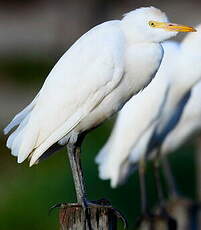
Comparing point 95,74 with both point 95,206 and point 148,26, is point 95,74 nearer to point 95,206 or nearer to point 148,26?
point 148,26

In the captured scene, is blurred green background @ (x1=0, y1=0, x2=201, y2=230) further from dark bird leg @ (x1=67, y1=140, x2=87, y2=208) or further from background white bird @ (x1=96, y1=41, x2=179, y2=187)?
dark bird leg @ (x1=67, y1=140, x2=87, y2=208)

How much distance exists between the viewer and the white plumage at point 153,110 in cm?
754

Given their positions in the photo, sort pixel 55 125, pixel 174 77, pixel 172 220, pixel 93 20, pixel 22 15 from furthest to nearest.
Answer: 1. pixel 22 15
2. pixel 93 20
3. pixel 174 77
4. pixel 172 220
5. pixel 55 125

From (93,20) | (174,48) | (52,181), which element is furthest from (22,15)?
(174,48)

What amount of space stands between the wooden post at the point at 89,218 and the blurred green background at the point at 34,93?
399 centimetres

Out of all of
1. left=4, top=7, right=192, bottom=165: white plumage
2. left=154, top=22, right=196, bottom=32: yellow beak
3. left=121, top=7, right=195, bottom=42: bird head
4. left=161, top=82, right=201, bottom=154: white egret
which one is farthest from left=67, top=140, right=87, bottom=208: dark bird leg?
left=161, top=82, right=201, bottom=154: white egret

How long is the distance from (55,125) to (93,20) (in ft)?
52.5

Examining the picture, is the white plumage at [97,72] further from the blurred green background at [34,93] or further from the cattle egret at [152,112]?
the blurred green background at [34,93]

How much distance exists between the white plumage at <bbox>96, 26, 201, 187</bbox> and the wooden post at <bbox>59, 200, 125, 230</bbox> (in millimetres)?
2920

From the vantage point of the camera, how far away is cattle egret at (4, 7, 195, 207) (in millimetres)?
5176

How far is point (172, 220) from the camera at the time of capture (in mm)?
6090

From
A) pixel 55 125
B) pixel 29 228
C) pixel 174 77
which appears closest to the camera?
pixel 55 125

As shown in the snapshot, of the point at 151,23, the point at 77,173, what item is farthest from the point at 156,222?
the point at 151,23

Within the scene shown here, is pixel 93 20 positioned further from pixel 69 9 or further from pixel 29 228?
pixel 29 228
